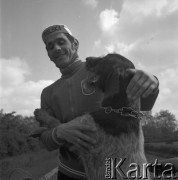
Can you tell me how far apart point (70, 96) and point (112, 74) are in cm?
84

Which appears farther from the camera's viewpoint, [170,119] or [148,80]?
[170,119]

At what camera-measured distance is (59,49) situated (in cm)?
307

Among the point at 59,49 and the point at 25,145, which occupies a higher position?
the point at 25,145

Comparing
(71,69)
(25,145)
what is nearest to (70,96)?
(71,69)

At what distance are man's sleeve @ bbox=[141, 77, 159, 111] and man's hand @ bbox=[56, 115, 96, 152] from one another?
51cm

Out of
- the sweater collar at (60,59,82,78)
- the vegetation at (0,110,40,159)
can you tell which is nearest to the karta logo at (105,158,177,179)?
the sweater collar at (60,59,82,78)

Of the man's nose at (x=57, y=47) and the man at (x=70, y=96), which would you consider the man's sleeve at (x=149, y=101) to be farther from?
the man's nose at (x=57, y=47)

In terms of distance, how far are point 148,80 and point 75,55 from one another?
1.39 meters

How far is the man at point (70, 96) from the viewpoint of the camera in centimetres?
214

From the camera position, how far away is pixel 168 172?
2662 millimetres

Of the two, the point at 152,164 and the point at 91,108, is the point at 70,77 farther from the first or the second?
the point at 152,164

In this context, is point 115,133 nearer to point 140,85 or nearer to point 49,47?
point 140,85

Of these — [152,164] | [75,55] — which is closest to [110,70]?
[152,164]

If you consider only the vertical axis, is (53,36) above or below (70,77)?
above
